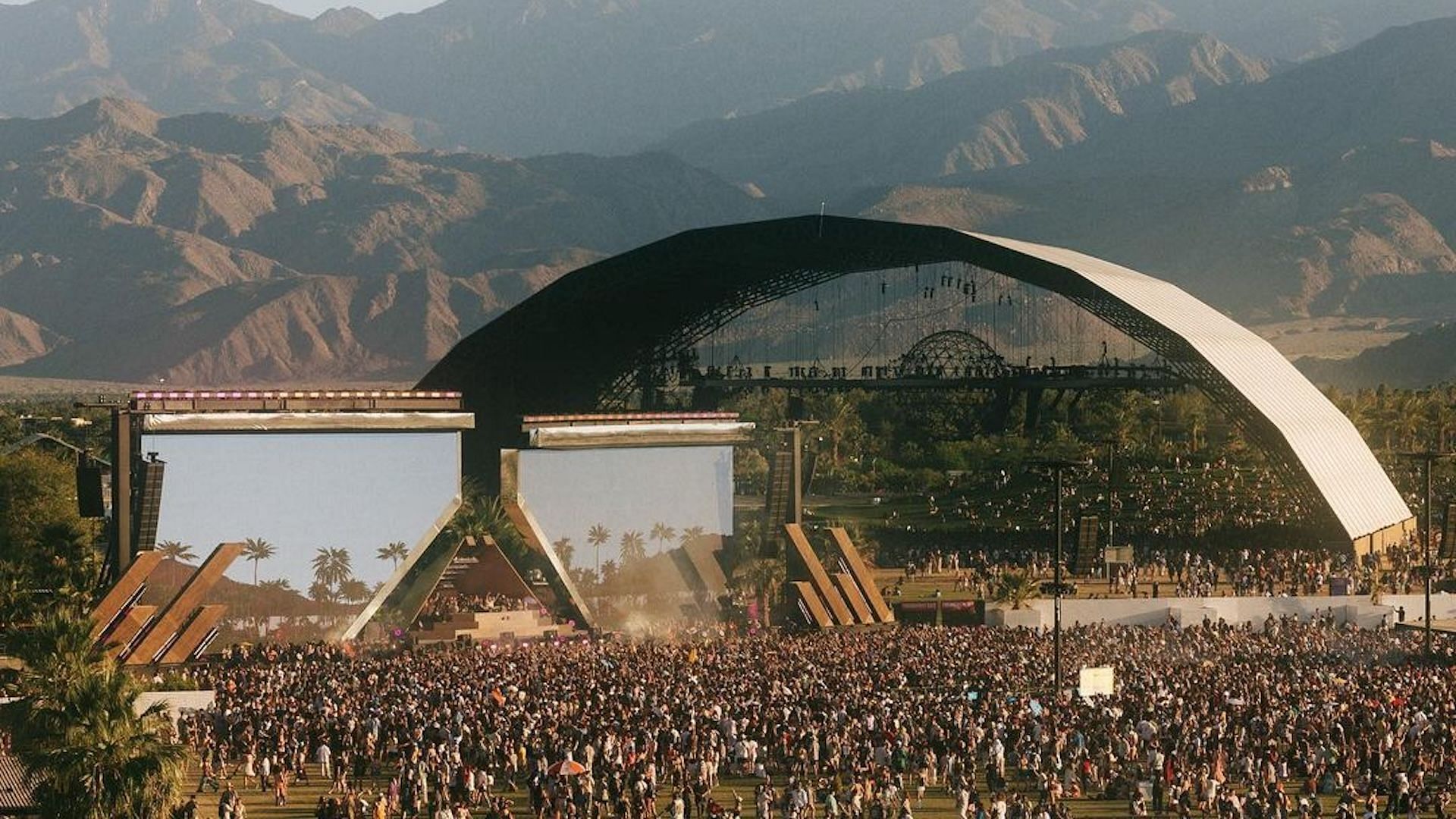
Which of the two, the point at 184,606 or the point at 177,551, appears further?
the point at 177,551

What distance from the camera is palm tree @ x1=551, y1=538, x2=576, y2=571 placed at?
2589 inches

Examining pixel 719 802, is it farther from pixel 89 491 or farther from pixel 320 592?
pixel 89 491

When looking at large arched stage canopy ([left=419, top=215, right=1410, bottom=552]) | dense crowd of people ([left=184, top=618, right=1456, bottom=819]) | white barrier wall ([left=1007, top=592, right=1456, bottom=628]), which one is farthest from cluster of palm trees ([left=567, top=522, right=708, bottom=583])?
dense crowd of people ([left=184, top=618, right=1456, bottom=819])

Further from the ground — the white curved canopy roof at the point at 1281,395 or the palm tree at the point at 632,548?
the white curved canopy roof at the point at 1281,395

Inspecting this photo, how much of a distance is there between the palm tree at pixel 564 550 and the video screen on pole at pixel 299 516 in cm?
404

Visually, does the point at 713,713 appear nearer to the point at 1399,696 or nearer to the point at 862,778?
the point at 862,778

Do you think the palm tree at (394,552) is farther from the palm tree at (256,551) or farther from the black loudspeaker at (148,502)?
the black loudspeaker at (148,502)

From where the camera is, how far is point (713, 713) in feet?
128

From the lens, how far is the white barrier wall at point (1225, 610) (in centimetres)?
6291

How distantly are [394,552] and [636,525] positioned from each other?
28.2 feet

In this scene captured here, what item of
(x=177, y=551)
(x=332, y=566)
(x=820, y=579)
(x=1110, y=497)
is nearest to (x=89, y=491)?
(x=177, y=551)

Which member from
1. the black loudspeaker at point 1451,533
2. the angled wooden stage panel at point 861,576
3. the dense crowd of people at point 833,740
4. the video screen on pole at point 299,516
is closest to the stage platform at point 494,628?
the video screen on pole at point 299,516

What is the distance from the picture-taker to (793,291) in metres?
93.8

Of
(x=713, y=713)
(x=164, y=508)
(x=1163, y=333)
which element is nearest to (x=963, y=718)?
(x=713, y=713)
